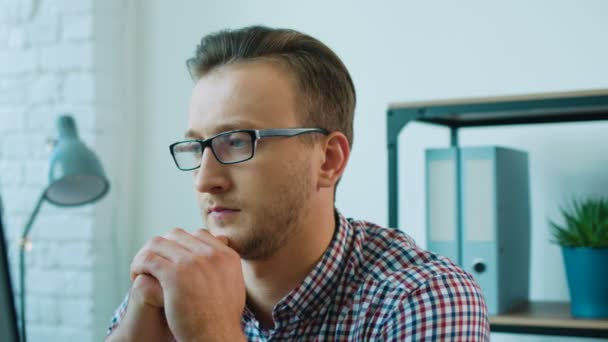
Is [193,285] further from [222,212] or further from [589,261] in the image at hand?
[589,261]

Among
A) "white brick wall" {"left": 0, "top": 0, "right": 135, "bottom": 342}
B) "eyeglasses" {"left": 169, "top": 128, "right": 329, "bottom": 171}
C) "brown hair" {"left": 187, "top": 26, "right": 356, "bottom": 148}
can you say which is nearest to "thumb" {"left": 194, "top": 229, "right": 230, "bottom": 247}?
"eyeglasses" {"left": 169, "top": 128, "right": 329, "bottom": 171}

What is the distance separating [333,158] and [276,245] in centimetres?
19

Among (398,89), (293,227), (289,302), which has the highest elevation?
(398,89)

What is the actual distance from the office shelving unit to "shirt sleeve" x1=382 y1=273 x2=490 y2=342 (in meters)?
0.57

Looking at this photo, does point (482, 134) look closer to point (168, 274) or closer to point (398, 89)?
point (398, 89)

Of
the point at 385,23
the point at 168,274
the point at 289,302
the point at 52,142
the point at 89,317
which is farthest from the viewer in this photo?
the point at 89,317

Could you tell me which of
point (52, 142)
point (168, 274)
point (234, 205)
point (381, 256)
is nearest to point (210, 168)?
point (234, 205)

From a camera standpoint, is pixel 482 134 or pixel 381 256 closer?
pixel 381 256

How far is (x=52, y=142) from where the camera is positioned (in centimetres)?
205

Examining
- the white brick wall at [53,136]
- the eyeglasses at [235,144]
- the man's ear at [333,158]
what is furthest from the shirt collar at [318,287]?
the white brick wall at [53,136]

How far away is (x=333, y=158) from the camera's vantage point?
4.17 ft

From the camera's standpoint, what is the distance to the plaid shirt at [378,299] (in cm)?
109

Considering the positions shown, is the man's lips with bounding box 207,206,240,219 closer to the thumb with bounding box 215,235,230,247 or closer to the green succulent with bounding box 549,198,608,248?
the thumb with bounding box 215,235,230,247

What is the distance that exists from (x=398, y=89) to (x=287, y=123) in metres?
1.04
